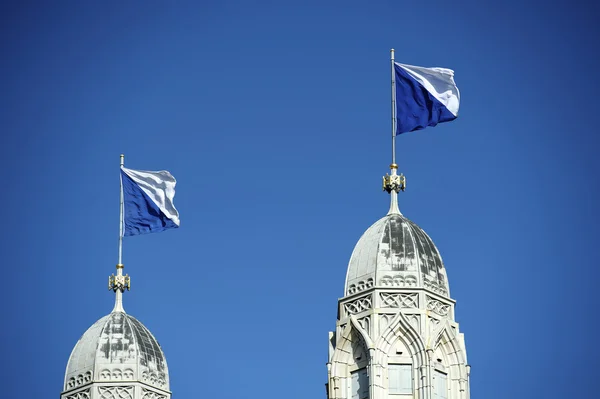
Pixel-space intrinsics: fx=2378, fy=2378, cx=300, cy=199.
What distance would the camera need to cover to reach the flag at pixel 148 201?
12338cm

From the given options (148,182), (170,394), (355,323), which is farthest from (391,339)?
(148,182)

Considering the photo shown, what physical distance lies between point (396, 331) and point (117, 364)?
14.3 metres

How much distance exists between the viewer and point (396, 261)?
111 meters

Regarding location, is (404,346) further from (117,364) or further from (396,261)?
(117,364)

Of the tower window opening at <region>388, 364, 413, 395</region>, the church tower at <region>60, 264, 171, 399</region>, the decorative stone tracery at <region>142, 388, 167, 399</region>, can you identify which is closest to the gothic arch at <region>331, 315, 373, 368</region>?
the tower window opening at <region>388, 364, 413, 395</region>

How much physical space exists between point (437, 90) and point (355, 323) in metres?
14.7

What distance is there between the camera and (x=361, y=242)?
370 ft

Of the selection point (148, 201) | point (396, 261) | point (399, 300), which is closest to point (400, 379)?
point (399, 300)

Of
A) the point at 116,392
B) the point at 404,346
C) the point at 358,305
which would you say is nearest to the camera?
the point at 404,346

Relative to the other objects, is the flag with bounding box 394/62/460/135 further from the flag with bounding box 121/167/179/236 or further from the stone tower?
the flag with bounding box 121/167/179/236

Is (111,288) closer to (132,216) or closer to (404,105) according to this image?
(132,216)

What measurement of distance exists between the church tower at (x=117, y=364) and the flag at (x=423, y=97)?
1693cm

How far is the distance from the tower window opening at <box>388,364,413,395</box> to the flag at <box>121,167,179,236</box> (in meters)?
19.9

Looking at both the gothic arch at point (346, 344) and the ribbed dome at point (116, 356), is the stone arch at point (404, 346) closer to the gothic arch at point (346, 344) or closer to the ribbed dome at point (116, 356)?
the gothic arch at point (346, 344)
